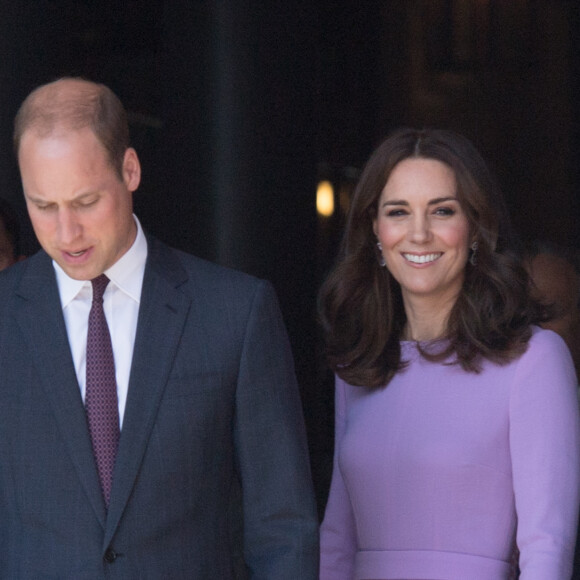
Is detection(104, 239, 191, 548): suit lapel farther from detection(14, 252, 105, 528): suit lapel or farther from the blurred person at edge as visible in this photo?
the blurred person at edge

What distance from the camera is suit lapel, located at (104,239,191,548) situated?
2.46 metres

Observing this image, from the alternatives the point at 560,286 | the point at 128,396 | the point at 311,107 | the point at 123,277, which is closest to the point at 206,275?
the point at 123,277

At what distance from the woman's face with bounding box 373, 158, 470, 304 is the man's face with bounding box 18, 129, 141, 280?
34.1 inches

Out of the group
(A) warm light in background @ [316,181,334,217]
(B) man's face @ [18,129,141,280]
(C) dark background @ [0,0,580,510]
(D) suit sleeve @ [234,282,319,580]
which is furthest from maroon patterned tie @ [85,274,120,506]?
(A) warm light in background @ [316,181,334,217]

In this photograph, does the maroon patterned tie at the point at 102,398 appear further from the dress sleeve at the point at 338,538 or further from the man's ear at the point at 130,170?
the dress sleeve at the point at 338,538

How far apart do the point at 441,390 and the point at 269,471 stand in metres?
0.67

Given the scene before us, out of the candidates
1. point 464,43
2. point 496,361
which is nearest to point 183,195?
point 464,43

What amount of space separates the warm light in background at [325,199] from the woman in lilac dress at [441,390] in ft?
8.26

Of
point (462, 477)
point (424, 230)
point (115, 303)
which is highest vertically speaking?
point (424, 230)

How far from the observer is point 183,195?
16.4ft

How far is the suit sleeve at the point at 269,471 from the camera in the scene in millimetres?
2584

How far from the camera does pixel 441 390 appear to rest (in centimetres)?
312

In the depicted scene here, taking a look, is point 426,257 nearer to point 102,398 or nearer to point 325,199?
point 102,398

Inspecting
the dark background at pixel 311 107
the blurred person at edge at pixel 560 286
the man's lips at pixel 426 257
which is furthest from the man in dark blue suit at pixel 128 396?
the dark background at pixel 311 107
